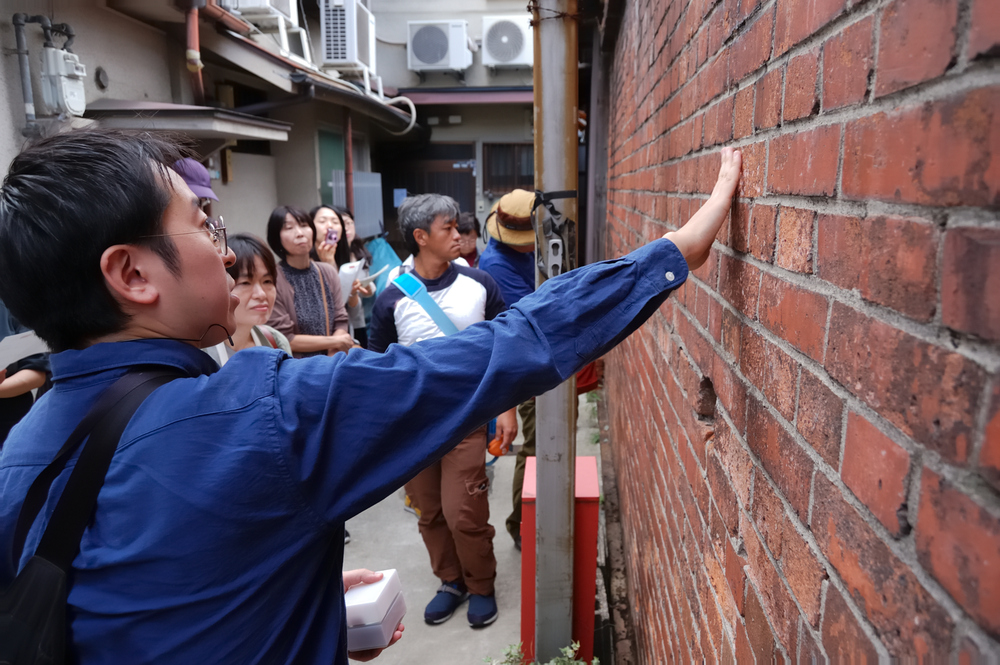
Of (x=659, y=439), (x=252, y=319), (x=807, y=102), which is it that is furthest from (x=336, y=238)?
(x=807, y=102)

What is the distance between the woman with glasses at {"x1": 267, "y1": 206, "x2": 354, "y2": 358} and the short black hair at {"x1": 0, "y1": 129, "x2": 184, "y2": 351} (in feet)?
8.88

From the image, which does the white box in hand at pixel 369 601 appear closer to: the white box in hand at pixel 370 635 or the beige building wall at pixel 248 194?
the white box in hand at pixel 370 635

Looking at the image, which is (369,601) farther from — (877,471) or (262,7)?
(262,7)

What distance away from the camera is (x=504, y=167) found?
1226 cm

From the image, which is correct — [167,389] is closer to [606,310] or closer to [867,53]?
[606,310]

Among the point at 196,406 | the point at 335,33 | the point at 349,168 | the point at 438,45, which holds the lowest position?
the point at 196,406

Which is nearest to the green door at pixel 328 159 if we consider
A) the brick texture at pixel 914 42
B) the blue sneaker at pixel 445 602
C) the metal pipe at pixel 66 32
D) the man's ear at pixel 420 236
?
the metal pipe at pixel 66 32

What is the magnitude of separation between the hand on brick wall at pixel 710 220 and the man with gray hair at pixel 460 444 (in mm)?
2043

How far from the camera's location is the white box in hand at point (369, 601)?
1576mm

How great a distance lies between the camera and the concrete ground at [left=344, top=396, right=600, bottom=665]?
3.21m

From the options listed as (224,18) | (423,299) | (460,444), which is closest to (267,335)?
(423,299)

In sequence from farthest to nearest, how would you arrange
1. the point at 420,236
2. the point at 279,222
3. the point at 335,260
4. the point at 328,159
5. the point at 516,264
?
1. the point at 328,159
2. the point at 335,260
3. the point at 516,264
4. the point at 279,222
5. the point at 420,236

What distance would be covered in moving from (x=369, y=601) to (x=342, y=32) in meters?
9.49

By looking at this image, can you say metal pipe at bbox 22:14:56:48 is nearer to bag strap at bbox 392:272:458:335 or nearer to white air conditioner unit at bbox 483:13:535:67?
bag strap at bbox 392:272:458:335
